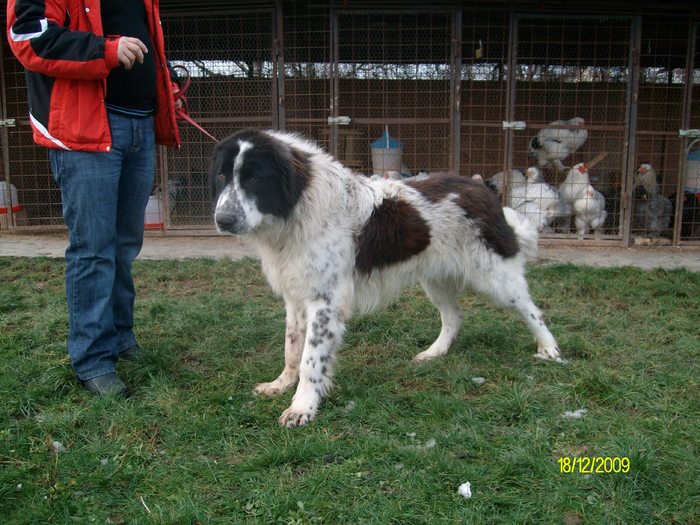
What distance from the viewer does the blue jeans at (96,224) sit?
2.88 metres

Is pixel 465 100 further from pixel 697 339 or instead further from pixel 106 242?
pixel 106 242

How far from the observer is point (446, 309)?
3797mm

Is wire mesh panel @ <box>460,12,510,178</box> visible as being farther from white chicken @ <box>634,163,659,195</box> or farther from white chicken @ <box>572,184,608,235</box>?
white chicken @ <box>634,163,659,195</box>

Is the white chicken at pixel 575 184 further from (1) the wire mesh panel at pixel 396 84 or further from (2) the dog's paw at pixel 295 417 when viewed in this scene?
(2) the dog's paw at pixel 295 417

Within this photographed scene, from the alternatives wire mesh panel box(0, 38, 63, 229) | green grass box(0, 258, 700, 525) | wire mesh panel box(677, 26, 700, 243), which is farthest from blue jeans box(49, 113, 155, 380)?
wire mesh panel box(677, 26, 700, 243)

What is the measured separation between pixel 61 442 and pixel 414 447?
1507mm

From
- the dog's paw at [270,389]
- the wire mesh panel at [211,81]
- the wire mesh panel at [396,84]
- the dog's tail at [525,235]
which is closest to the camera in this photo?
the dog's paw at [270,389]

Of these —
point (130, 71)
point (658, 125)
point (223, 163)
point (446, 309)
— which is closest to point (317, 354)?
point (223, 163)

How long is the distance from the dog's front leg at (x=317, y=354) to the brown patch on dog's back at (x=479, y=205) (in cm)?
93

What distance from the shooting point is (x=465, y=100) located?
8906 mm

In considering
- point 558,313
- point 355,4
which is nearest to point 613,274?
point 558,313

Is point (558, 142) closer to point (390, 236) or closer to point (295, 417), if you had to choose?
point (390, 236)

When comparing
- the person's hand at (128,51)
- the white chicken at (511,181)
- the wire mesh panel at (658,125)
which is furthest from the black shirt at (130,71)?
the wire mesh panel at (658,125)

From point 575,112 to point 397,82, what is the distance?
265cm
